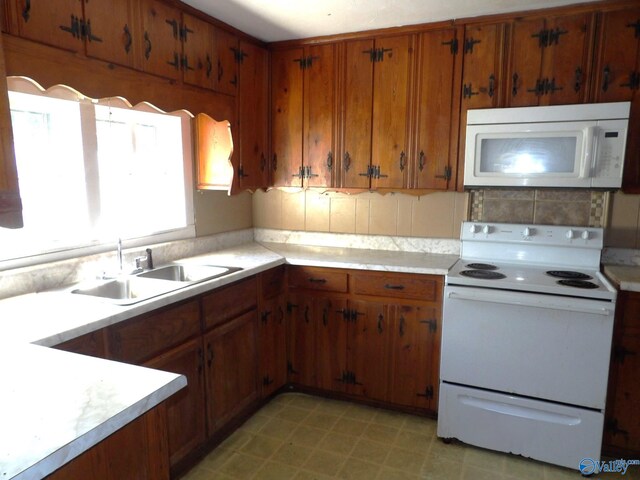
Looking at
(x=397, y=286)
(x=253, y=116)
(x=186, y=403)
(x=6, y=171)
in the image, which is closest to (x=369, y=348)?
(x=397, y=286)

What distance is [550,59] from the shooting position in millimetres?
2414

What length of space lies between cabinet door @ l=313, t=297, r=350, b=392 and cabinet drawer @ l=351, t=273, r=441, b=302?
0.53 feet

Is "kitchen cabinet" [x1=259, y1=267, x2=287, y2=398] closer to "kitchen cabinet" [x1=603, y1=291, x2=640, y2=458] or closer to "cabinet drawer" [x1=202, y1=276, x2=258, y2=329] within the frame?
"cabinet drawer" [x1=202, y1=276, x2=258, y2=329]

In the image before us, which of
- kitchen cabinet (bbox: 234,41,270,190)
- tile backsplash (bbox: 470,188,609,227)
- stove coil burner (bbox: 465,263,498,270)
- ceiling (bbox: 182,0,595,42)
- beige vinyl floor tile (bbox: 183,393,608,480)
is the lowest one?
beige vinyl floor tile (bbox: 183,393,608,480)

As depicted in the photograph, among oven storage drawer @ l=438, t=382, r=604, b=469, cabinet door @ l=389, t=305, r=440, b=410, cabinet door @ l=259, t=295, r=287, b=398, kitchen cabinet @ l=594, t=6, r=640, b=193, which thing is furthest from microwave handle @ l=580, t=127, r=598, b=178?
cabinet door @ l=259, t=295, r=287, b=398

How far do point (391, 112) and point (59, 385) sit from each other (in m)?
2.35

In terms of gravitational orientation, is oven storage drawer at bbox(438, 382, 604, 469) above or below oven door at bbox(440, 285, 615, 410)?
below

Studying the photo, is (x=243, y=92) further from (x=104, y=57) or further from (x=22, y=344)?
(x=22, y=344)

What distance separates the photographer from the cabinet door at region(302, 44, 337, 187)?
291 centimetres

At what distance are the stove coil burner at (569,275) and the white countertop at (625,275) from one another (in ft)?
0.37

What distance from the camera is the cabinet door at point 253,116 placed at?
9.25ft

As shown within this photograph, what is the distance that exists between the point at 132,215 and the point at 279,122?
1.18m

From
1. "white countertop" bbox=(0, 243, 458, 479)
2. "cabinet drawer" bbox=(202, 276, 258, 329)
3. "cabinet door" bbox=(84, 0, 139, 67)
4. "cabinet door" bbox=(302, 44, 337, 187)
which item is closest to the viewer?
"white countertop" bbox=(0, 243, 458, 479)

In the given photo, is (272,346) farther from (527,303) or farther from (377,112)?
(377,112)
